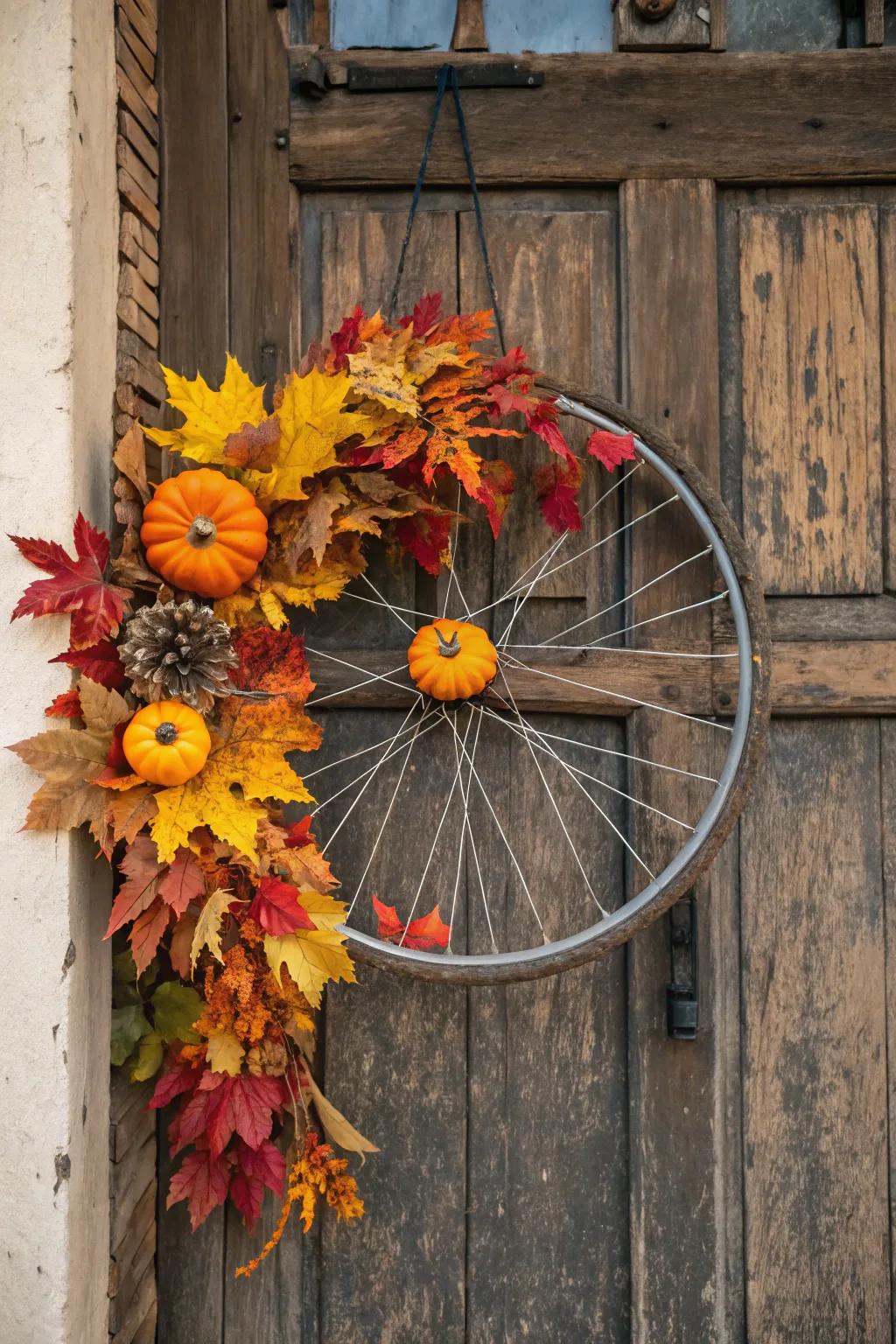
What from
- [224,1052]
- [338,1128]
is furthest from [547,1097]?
[224,1052]

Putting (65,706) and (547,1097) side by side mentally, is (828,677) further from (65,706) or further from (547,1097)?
(65,706)

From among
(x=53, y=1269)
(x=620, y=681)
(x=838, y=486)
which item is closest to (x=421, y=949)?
(x=620, y=681)

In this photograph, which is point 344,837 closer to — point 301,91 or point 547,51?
point 301,91

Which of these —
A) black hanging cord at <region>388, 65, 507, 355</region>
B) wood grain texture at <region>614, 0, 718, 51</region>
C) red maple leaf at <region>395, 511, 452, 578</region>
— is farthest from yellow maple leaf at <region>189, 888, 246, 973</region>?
wood grain texture at <region>614, 0, 718, 51</region>

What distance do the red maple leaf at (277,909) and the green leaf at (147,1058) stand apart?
0.36m

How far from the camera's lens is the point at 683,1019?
1528 millimetres

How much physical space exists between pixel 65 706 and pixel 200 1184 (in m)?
0.84

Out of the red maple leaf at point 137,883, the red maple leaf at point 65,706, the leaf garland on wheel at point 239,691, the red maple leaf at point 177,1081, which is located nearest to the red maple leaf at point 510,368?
the leaf garland on wheel at point 239,691

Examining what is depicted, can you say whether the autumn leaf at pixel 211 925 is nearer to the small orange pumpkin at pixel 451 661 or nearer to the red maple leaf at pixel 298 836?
the red maple leaf at pixel 298 836

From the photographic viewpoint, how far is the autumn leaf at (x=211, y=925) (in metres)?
1.30

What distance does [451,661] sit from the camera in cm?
146

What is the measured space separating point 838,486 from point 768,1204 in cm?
134

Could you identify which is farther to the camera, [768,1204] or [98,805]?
[768,1204]

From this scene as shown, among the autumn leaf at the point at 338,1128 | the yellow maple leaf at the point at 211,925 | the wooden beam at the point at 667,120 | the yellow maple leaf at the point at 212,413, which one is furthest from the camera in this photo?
the wooden beam at the point at 667,120
